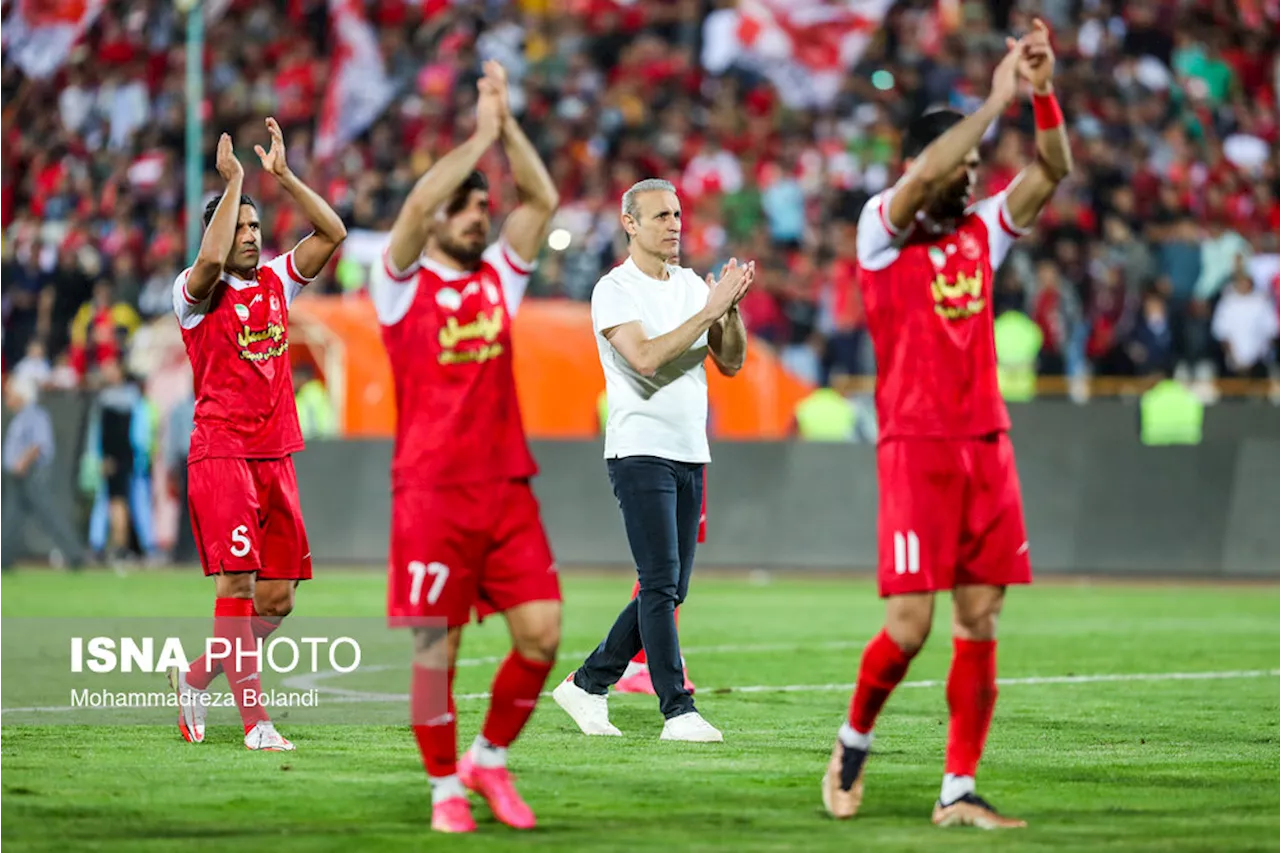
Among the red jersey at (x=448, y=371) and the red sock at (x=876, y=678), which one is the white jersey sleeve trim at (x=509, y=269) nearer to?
the red jersey at (x=448, y=371)

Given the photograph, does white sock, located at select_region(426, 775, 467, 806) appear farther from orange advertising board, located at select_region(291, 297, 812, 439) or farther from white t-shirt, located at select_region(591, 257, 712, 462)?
orange advertising board, located at select_region(291, 297, 812, 439)

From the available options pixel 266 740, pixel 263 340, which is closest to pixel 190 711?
pixel 266 740

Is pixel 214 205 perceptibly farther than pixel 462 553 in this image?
Yes

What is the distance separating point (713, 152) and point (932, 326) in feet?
70.1

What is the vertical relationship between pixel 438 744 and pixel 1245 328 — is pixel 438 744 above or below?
below

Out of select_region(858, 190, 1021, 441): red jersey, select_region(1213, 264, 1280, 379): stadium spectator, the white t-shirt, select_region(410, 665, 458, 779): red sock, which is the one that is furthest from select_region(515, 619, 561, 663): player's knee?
select_region(1213, 264, 1280, 379): stadium spectator

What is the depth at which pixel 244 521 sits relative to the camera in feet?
31.5

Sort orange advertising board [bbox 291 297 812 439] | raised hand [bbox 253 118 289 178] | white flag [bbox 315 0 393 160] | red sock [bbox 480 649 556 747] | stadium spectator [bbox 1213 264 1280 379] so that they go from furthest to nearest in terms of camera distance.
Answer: white flag [bbox 315 0 393 160] < orange advertising board [bbox 291 297 812 439] < stadium spectator [bbox 1213 264 1280 379] < raised hand [bbox 253 118 289 178] < red sock [bbox 480 649 556 747]

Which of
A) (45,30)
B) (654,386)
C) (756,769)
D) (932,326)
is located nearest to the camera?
(932,326)

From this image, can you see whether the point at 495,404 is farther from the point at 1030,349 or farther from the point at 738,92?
the point at 738,92

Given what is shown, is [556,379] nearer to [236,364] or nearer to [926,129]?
[236,364]

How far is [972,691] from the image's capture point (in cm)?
748

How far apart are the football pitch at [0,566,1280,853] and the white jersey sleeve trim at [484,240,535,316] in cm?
190

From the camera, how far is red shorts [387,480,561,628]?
7.27 m
